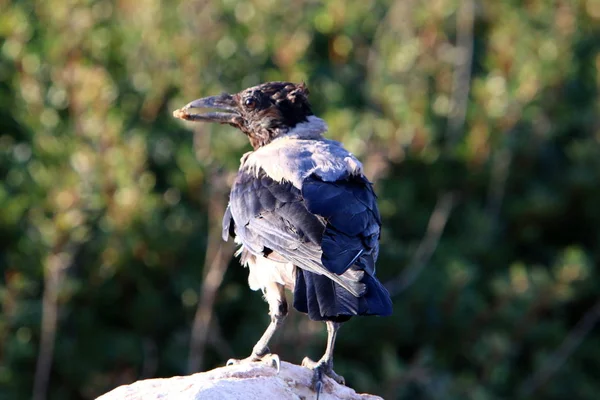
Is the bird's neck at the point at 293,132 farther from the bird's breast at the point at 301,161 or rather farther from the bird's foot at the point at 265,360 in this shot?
the bird's foot at the point at 265,360

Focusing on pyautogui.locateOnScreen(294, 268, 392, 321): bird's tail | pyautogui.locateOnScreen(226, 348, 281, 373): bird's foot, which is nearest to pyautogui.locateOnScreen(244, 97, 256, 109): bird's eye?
pyautogui.locateOnScreen(226, 348, 281, 373): bird's foot

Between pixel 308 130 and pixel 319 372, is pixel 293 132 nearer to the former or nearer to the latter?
pixel 308 130

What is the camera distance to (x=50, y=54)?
8.13 m

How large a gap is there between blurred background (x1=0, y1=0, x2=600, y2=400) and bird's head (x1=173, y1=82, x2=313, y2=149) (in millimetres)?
812

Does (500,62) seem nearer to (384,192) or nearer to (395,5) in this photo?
(395,5)

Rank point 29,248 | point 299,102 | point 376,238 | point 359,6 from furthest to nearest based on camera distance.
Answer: point 359,6 < point 29,248 < point 299,102 < point 376,238

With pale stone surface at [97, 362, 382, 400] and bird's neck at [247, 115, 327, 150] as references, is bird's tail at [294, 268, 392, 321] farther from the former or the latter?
bird's neck at [247, 115, 327, 150]

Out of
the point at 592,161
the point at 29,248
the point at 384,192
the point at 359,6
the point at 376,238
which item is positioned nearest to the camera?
the point at 376,238

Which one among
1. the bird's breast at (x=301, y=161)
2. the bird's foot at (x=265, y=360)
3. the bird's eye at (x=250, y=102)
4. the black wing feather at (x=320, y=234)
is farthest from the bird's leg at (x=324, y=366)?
the bird's eye at (x=250, y=102)

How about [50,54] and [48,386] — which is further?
[50,54]

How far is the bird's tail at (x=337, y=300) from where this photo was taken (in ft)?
13.8

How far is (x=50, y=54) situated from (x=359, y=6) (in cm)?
262

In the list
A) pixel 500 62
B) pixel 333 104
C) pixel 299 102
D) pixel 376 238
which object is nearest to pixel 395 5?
pixel 500 62

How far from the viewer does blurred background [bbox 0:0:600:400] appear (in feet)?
22.5
